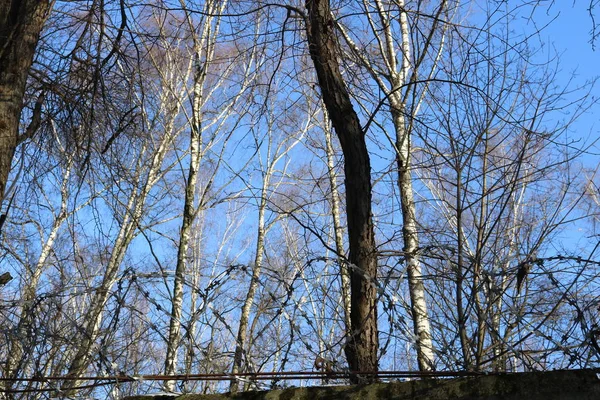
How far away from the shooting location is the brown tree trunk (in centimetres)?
364

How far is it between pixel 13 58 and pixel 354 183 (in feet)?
6.47

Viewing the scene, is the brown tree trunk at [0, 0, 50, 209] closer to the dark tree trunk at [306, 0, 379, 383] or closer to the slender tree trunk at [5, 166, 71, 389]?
the slender tree trunk at [5, 166, 71, 389]

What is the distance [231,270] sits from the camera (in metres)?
2.95

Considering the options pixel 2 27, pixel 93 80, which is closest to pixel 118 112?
pixel 93 80

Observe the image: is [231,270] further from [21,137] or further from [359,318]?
[21,137]

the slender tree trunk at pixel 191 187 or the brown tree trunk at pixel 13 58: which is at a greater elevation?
the slender tree trunk at pixel 191 187

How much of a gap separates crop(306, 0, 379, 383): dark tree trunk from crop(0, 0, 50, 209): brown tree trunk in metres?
1.60

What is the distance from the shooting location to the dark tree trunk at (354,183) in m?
3.80

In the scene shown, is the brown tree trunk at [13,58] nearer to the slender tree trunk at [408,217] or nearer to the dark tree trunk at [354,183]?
the dark tree trunk at [354,183]

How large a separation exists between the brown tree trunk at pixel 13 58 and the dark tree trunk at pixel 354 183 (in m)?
1.60

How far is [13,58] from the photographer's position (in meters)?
3.80

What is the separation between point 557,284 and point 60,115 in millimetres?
3326

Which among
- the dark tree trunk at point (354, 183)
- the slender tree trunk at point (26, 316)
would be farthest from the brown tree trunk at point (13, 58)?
the dark tree trunk at point (354, 183)

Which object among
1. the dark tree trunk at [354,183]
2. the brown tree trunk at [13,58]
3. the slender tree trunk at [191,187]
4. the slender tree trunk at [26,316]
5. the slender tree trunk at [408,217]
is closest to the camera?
the slender tree trunk at [26,316]
